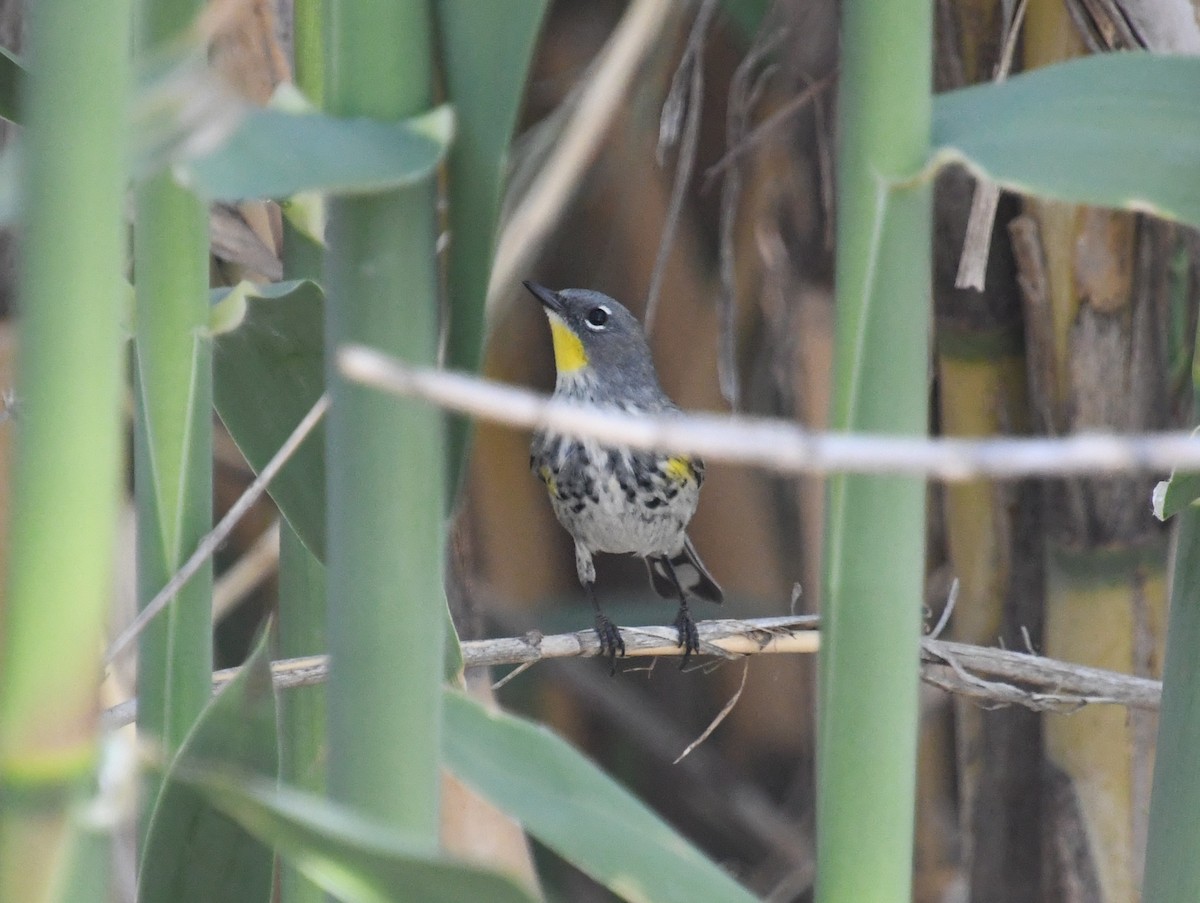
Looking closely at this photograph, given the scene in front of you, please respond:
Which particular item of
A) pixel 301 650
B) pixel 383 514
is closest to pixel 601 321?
pixel 301 650

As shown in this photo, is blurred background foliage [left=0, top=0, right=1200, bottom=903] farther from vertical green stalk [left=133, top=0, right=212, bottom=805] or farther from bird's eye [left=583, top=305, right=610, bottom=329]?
vertical green stalk [left=133, top=0, right=212, bottom=805]

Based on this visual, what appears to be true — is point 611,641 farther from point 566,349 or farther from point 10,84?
Result: point 10,84

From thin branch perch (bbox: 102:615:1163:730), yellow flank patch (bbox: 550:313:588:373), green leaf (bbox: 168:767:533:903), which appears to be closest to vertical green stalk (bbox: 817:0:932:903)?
green leaf (bbox: 168:767:533:903)

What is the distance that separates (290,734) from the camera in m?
0.94

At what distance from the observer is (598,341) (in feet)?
6.86

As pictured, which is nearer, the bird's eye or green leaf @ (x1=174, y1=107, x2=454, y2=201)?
green leaf @ (x1=174, y1=107, x2=454, y2=201)

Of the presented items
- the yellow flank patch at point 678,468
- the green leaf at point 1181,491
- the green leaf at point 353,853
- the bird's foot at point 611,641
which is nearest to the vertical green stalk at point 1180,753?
the green leaf at point 1181,491

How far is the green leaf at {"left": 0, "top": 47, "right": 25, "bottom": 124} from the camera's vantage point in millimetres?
729

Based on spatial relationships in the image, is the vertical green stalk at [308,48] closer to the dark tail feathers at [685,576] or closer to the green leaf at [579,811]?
the green leaf at [579,811]

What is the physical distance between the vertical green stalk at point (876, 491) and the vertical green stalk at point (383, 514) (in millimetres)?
154

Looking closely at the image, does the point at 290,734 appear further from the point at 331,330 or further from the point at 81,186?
the point at 81,186

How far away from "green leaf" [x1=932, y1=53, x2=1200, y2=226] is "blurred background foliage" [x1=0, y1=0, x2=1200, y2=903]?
51 cm

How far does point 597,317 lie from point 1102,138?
1.53 meters

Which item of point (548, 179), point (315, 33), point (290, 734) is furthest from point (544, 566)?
point (315, 33)
